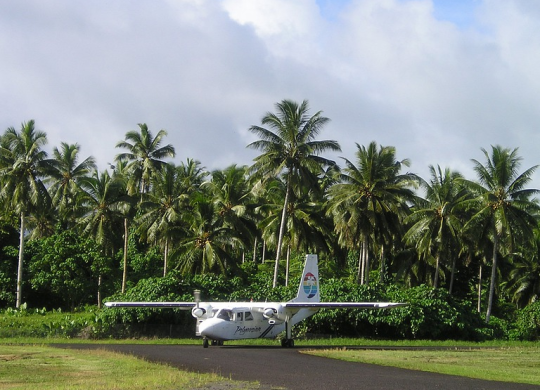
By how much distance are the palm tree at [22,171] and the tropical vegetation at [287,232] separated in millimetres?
99

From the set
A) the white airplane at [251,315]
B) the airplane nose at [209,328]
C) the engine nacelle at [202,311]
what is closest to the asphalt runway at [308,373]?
the airplane nose at [209,328]

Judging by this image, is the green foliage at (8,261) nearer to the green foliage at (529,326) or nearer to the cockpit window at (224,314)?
the cockpit window at (224,314)

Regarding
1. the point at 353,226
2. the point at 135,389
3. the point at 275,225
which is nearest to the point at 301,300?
the point at 353,226

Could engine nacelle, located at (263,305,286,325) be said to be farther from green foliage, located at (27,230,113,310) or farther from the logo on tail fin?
green foliage, located at (27,230,113,310)

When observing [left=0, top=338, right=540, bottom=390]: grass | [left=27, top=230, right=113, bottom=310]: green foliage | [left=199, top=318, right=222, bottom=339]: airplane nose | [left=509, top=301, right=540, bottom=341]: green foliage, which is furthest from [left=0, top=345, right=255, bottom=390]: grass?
[left=509, top=301, right=540, bottom=341]: green foliage

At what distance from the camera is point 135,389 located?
628 inches

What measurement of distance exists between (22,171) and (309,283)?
80.2 ft

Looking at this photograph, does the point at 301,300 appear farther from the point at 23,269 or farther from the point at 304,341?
the point at 23,269

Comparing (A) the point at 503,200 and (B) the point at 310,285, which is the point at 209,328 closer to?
(B) the point at 310,285

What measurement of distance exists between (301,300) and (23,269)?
2698 cm

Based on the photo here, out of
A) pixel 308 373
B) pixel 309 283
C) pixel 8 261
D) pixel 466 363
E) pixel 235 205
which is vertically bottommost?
pixel 466 363

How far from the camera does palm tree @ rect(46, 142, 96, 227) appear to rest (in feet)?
197

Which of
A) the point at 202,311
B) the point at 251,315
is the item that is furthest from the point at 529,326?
the point at 202,311

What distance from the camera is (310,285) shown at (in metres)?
37.2
